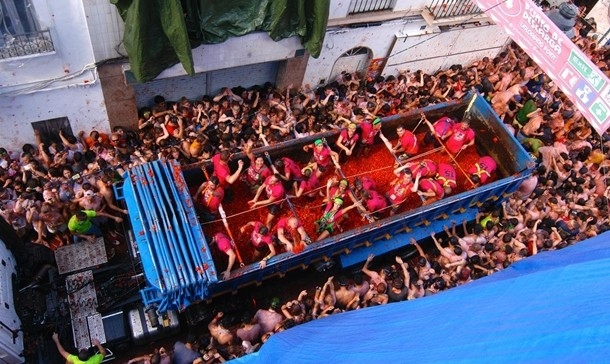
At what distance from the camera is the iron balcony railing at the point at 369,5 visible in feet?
38.0

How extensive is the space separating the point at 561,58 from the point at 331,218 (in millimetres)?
4897

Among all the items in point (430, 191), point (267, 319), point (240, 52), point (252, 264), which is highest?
point (240, 52)

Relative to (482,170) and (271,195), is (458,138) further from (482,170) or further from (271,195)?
(271,195)

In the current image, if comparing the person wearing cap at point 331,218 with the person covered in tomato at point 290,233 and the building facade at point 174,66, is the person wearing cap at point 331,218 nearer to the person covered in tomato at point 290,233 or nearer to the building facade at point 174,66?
the person covered in tomato at point 290,233

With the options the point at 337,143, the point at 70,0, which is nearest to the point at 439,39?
the point at 337,143

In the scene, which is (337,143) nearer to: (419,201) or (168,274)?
(419,201)

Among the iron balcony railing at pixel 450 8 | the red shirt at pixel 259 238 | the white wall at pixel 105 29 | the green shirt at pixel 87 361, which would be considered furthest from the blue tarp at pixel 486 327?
the iron balcony railing at pixel 450 8

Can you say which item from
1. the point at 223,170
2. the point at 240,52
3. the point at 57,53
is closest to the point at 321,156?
the point at 223,170

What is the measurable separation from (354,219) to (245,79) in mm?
4666

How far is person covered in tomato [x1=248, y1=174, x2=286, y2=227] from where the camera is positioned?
959cm

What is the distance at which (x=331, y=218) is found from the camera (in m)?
9.60

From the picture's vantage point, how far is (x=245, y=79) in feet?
40.9

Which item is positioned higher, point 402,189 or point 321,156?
point 321,156

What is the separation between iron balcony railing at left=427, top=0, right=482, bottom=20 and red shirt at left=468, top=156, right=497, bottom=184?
12.5 feet
